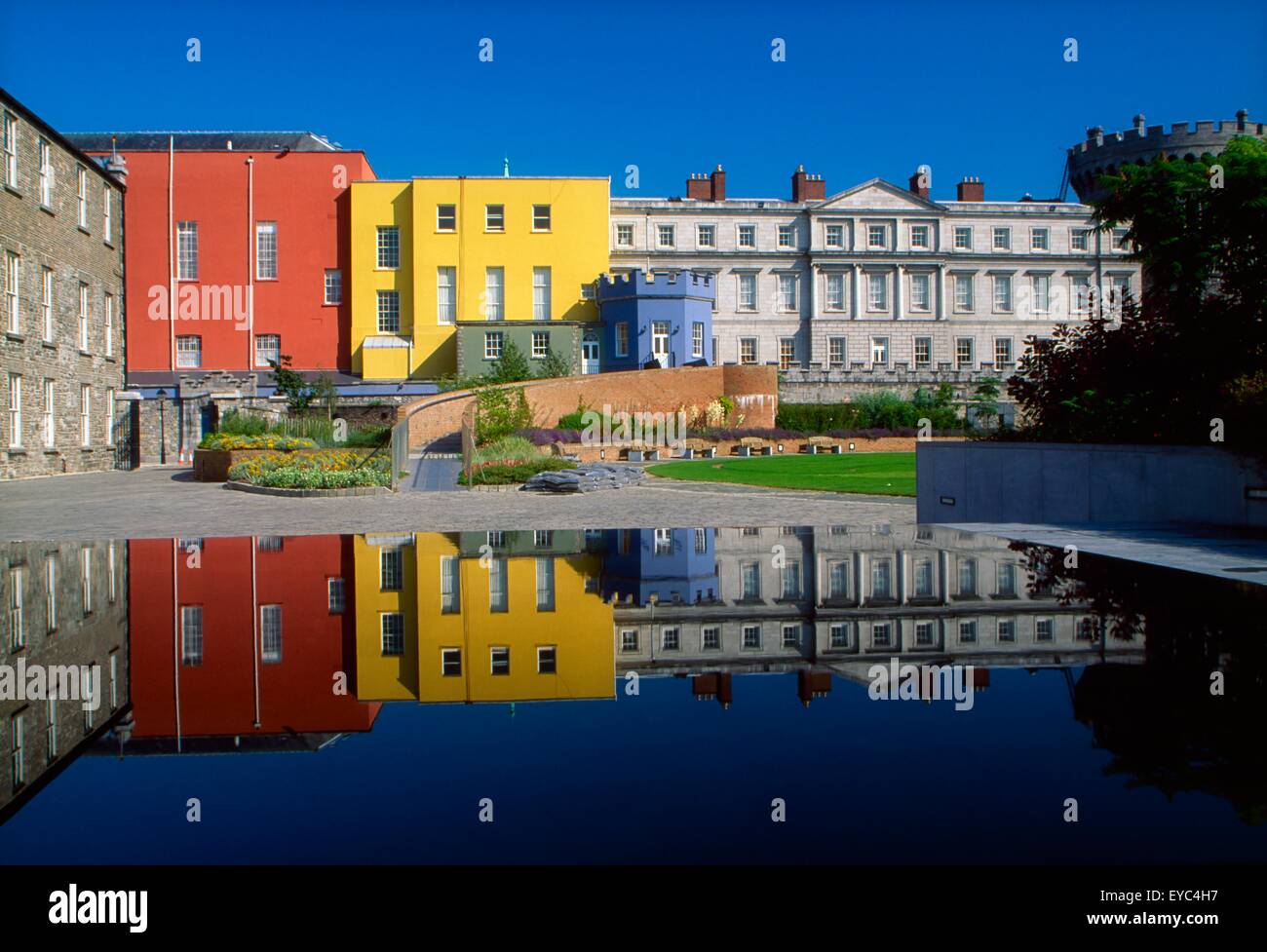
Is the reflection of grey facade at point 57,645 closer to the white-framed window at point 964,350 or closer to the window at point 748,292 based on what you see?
the window at point 748,292

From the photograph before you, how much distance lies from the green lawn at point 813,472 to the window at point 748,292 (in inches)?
957

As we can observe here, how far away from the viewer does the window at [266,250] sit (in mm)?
52406

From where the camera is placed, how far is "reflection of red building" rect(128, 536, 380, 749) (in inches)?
157

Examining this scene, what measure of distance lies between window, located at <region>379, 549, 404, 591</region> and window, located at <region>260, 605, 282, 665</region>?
91cm

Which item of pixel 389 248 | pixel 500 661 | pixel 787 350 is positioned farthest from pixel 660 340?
pixel 500 661

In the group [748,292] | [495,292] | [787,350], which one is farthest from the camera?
[787,350]

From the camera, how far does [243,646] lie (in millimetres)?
5180

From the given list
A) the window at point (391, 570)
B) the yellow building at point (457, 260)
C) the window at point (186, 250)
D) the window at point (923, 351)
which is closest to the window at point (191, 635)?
the window at point (391, 570)

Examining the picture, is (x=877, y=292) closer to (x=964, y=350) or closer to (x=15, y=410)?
(x=964, y=350)

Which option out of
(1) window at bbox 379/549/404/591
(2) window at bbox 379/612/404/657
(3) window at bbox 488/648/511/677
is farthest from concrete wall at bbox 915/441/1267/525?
(3) window at bbox 488/648/511/677

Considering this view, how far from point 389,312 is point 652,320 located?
13301 mm
